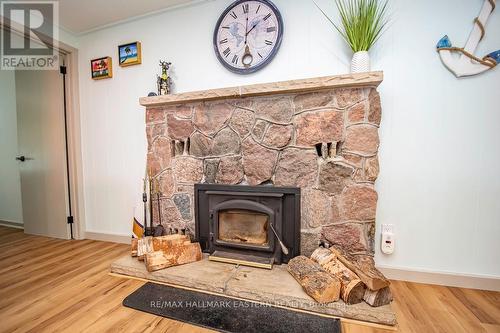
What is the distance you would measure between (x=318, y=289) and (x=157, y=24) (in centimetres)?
265

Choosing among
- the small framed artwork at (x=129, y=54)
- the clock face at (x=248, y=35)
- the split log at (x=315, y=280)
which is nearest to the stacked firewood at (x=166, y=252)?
the split log at (x=315, y=280)

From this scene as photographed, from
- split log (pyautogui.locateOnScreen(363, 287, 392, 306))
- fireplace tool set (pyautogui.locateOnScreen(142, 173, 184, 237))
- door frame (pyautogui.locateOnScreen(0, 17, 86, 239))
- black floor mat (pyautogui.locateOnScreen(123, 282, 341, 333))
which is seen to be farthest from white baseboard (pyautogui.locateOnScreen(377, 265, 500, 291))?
door frame (pyautogui.locateOnScreen(0, 17, 86, 239))

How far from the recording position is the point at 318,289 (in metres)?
1.27

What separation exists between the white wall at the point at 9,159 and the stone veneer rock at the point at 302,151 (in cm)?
285

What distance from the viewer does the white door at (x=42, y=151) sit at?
2477 mm

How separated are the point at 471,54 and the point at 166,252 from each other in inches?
102

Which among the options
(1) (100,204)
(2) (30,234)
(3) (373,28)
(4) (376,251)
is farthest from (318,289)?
(2) (30,234)

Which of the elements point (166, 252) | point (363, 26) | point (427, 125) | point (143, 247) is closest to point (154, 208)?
point (143, 247)

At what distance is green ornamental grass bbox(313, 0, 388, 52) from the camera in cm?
147

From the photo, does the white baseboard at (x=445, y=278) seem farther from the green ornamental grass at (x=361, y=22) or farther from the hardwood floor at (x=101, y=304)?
the green ornamental grass at (x=361, y=22)

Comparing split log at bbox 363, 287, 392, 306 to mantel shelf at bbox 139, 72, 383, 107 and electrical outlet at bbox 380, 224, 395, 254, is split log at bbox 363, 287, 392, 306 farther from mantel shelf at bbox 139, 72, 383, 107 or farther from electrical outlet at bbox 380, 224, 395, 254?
mantel shelf at bbox 139, 72, 383, 107

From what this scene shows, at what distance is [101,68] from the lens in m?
2.34

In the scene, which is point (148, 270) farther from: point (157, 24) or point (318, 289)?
point (157, 24)

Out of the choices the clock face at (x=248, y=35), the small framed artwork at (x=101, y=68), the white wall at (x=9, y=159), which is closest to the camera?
the clock face at (x=248, y=35)
